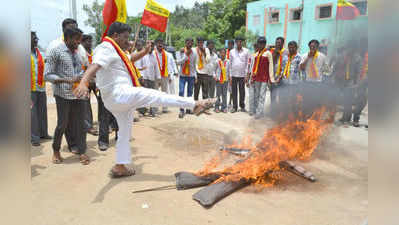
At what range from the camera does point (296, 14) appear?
2428 centimetres

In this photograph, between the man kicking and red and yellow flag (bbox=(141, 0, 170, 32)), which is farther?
red and yellow flag (bbox=(141, 0, 170, 32))

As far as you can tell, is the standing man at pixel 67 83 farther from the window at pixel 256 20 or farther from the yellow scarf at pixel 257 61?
the window at pixel 256 20

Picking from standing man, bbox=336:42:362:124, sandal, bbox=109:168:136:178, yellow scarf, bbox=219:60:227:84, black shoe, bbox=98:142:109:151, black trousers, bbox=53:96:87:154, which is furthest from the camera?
yellow scarf, bbox=219:60:227:84

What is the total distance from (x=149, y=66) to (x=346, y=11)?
209 inches

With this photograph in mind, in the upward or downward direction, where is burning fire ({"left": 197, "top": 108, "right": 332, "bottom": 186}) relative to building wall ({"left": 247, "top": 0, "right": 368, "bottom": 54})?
downward

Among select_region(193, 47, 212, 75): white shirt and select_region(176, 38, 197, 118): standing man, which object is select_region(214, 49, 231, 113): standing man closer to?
select_region(193, 47, 212, 75): white shirt

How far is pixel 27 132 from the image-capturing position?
108cm

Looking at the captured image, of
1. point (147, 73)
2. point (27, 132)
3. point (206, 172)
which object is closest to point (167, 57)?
point (147, 73)

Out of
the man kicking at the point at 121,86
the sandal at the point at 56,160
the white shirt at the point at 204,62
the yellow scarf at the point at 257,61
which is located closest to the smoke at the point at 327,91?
the yellow scarf at the point at 257,61

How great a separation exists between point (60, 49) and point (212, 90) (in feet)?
18.4

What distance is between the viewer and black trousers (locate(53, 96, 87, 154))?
4.36 metres

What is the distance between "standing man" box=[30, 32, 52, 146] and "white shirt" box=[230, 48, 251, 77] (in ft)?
17.9

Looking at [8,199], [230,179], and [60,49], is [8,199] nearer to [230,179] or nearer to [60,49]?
[230,179]

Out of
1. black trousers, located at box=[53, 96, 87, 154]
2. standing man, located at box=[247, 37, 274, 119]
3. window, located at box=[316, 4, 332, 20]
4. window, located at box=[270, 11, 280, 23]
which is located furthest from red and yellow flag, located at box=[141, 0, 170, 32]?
window, located at box=[270, 11, 280, 23]
